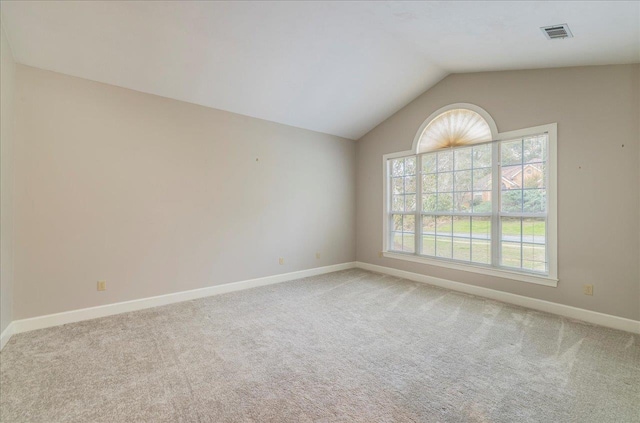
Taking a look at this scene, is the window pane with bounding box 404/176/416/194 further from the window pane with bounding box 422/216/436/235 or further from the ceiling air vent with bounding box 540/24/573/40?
the ceiling air vent with bounding box 540/24/573/40

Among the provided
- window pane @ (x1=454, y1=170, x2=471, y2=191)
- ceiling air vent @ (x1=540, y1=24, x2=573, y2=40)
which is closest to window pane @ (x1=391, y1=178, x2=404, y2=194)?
window pane @ (x1=454, y1=170, x2=471, y2=191)

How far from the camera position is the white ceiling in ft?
8.22

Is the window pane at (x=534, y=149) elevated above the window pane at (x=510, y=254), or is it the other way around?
the window pane at (x=534, y=149)

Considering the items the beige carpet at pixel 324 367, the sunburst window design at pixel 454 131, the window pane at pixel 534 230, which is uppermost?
the sunburst window design at pixel 454 131

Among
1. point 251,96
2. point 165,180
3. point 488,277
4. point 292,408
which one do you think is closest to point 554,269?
point 488,277

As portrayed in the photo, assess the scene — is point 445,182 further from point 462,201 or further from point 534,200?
point 534,200

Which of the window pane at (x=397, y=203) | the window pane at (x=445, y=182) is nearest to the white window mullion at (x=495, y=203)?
the window pane at (x=445, y=182)

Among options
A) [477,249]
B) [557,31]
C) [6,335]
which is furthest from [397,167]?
[6,335]

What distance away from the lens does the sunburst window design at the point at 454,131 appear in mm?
4047

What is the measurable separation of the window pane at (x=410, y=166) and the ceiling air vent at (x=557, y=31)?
245 centimetres

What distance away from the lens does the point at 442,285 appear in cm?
441

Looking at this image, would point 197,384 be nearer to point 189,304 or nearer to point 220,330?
point 220,330

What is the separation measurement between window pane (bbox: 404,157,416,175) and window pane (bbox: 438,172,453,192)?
498 mm

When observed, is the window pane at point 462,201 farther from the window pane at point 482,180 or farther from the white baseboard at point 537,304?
the white baseboard at point 537,304
